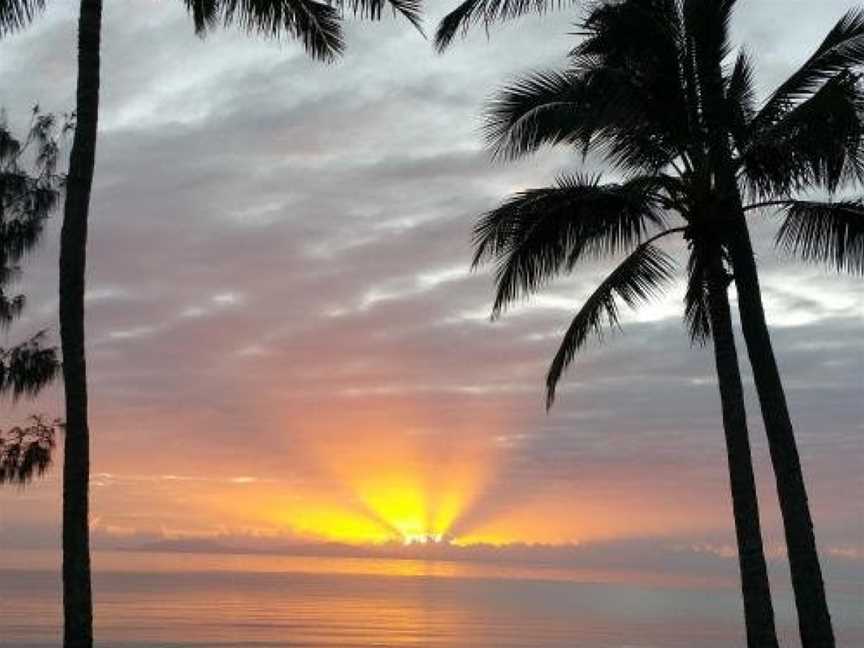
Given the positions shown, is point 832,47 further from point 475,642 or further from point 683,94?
point 475,642

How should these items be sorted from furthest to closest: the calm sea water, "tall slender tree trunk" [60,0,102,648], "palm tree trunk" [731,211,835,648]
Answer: the calm sea water → "palm tree trunk" [731,211,835,648] → "tall slender tree trunk" [60,0,102,648]

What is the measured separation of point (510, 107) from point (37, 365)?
35.6ft

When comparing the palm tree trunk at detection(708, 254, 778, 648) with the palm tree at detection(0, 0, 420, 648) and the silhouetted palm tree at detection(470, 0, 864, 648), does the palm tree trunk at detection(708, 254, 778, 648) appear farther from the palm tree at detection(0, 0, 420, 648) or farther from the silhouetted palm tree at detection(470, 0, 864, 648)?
the palm tree at detection(0, 0, 420, 648)

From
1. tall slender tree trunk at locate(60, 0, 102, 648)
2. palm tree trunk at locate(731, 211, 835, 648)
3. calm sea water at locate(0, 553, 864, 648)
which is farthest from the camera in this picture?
calm sea water at locate(0, 553, 864, 648)

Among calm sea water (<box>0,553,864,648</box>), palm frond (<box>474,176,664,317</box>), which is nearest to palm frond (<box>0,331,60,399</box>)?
palm frond (<box>474,176,664,317</box>)

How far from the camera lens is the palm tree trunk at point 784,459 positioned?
1599cm

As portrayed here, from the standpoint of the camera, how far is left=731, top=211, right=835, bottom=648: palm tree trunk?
16.0 meters

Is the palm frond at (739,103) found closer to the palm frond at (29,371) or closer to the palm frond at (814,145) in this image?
the palm frond at (814,145)

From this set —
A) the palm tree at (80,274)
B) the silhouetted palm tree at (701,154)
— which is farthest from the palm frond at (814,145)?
the palm tree at (80,274)

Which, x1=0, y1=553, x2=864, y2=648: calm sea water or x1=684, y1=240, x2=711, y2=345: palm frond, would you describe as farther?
x1=0, y1=553, x2=864, y2=648: calm sea water

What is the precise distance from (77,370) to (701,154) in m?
9.32

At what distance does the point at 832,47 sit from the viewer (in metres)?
17.1

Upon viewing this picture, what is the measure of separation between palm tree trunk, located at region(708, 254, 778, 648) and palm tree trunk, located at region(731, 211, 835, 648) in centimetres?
27

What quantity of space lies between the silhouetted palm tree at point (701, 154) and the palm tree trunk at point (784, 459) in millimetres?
19
